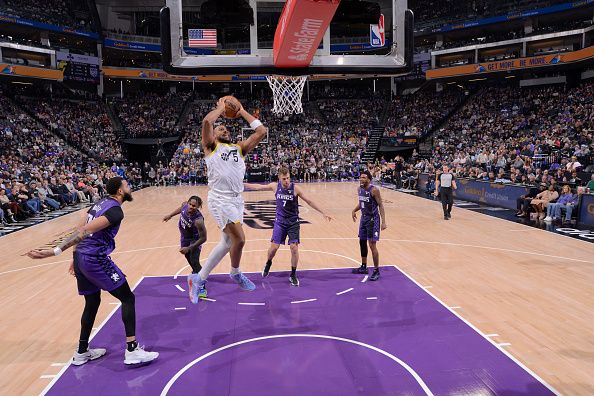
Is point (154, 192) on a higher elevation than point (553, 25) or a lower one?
lower

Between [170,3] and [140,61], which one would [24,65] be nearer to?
[140,61]

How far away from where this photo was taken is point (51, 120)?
A: 107ft

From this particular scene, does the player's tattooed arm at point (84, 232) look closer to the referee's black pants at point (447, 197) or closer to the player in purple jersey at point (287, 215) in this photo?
the player in purple jersey at point (287, 215)

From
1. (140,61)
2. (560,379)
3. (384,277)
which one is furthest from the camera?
(140,61)

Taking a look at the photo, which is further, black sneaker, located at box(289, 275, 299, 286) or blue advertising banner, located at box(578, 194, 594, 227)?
blue advertising banner, located at box(578, 194, 594, 227)

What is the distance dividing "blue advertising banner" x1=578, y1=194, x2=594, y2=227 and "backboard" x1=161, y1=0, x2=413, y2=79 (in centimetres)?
728

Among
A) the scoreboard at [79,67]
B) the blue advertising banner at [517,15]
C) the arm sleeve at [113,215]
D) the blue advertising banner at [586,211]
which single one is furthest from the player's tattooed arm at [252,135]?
the blue advertising banner at [517,15]

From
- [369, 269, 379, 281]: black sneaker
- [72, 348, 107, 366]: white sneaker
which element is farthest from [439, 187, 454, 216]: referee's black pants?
[72, 348, 107, 366]: white sneaker

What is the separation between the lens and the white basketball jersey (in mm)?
4691

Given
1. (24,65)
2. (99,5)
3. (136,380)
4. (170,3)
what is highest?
(99,5)

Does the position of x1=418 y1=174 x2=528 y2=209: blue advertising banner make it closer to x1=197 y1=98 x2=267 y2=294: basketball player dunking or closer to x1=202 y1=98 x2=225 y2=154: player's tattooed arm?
x1=197 y1=98 x2=267 y2=294: basketball player dunking

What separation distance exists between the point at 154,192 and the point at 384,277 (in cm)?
1891

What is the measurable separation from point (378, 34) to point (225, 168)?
491 cm

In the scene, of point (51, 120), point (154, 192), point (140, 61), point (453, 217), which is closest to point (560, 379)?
point (453, 217)
